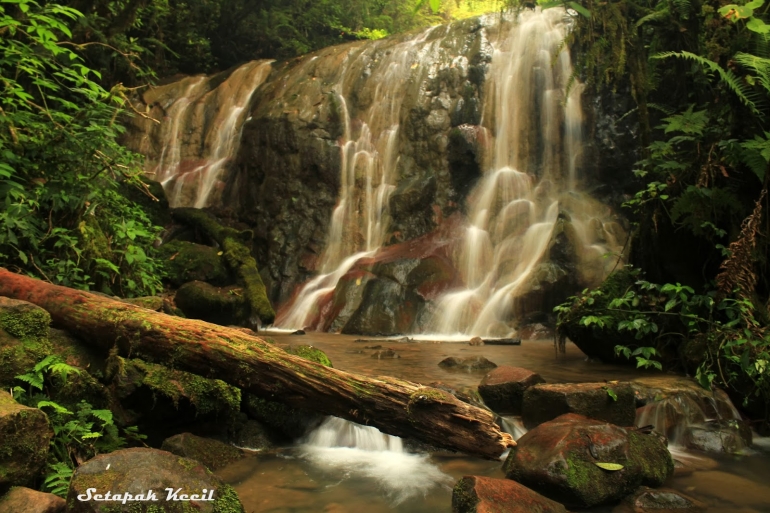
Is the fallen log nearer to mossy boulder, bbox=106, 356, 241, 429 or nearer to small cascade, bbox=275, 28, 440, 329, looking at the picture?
mossy boulder, bbox=106, 356, 241, 429

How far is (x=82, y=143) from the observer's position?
5781mm

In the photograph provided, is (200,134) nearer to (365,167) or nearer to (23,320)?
(365,167)

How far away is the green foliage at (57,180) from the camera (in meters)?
5.05

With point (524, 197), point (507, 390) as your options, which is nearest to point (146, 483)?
point (507, 390)

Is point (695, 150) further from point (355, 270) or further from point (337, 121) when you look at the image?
point (337, 121)

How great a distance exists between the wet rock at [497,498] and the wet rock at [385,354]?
4.20 m

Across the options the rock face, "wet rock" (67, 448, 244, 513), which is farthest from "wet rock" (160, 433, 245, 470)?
the rock face

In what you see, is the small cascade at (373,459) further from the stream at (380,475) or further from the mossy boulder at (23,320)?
the mossy boulder at (23,320)

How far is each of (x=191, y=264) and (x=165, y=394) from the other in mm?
6717

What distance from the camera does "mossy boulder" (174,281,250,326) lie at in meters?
8.80

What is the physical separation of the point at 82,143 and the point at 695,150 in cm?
658

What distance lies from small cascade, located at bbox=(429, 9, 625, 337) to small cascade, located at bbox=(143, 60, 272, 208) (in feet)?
24.5

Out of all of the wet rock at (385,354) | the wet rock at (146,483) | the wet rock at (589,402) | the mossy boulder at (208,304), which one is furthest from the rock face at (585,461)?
the mossy boulder at (208,304)

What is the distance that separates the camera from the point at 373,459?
4352 millimetres
